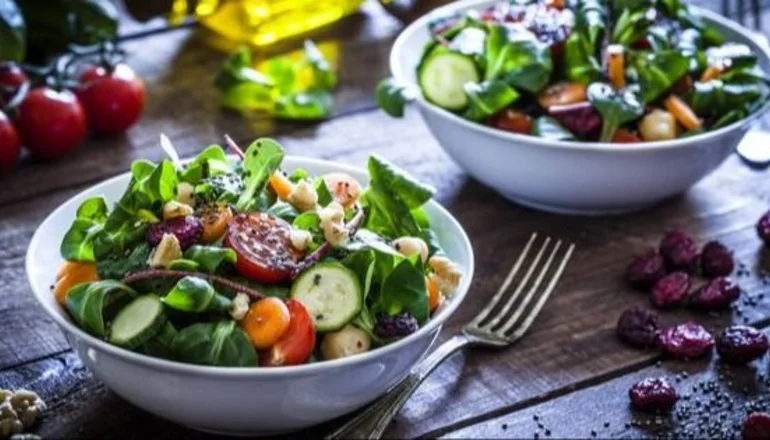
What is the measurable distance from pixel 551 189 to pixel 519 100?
0.10 m

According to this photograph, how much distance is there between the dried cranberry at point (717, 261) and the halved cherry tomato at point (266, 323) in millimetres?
519

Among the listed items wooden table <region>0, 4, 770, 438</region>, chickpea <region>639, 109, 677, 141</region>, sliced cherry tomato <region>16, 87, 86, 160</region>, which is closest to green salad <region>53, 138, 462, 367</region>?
wooden table <region>0, 4, 770, 438</region>

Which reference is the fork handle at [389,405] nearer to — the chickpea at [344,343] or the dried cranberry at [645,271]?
the chickpea at [344,343]

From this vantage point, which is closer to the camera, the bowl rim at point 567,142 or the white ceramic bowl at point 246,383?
the white ceramic bowl at point 246,383

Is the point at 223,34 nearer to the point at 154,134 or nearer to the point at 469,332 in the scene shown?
the point at 154,134

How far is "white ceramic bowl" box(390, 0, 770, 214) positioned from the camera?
4.57 feet

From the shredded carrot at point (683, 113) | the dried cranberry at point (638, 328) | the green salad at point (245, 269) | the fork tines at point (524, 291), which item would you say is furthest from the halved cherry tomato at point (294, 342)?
the shredded carrot at point (683, 113)

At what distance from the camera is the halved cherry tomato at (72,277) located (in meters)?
1.12

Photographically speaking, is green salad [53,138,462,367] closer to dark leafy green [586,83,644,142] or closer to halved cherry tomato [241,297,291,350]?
halved cherry tomato [241,297,291,350]

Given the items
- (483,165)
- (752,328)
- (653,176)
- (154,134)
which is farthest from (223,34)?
(752,328)

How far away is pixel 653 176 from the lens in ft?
4.67

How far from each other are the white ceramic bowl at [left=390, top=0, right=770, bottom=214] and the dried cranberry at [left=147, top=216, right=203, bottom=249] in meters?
0.41

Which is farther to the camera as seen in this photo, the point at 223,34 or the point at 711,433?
the point at 223,34

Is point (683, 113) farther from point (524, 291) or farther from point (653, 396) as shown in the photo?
point (653, 396)
